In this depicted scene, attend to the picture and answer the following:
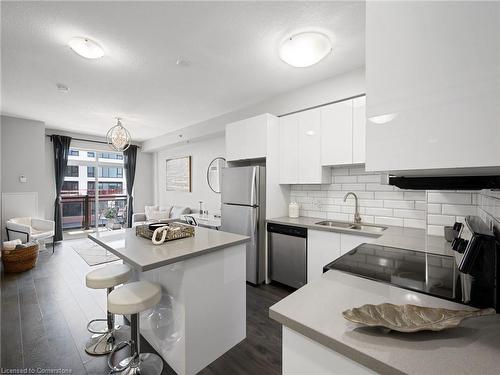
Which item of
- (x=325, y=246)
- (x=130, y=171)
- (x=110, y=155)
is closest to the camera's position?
(x=325, y=246)

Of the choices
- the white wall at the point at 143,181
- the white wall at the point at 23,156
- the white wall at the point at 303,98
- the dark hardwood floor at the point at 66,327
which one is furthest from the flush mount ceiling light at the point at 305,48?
A: the white wall at the point at 143,181

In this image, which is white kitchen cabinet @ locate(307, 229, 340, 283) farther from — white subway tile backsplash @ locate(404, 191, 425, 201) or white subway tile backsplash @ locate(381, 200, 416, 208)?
white subway tile backsplash @ locate(404, 191, 425, 201)

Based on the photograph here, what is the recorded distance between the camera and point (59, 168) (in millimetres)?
5277

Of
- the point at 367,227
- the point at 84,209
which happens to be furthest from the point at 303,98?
the point at 84,209

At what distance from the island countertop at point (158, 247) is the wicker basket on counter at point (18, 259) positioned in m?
2.65

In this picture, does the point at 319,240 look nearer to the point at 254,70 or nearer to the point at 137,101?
the point at 254,70

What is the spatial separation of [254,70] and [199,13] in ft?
3.17

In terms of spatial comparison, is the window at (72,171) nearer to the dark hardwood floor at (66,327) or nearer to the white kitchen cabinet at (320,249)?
the dark hardwood floor at (66,327)

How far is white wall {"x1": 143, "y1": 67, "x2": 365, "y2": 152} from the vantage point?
2570mm

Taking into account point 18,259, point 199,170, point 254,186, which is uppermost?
point 199,170

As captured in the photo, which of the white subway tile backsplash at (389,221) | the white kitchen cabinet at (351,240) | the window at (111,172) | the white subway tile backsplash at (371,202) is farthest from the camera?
the window at (111,172)

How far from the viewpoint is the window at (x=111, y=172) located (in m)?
6.33

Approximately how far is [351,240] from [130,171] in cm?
625

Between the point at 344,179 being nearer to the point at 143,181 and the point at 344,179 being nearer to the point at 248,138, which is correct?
the point at 248,138
